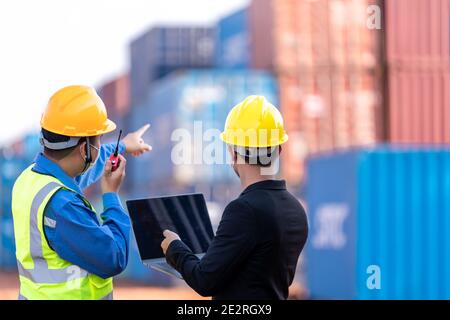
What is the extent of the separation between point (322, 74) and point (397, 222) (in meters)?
11.5

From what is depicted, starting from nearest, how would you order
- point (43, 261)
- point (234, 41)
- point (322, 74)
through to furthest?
point (43, 261) → point (322, 74) → point (234, 41)

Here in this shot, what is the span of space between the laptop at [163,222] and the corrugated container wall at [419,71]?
1880cm

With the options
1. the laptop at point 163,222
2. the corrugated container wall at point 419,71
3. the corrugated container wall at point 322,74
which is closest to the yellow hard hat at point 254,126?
the laptop at point 163,222

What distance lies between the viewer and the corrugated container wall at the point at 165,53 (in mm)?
38594

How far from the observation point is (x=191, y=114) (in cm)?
2752

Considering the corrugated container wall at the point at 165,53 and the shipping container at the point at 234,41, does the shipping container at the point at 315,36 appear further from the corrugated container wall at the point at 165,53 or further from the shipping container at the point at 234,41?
the corrugated container wall at the point at 165,53

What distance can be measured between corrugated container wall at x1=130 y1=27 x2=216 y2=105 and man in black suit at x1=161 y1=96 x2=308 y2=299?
32.8 meters

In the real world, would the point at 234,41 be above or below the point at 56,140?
above

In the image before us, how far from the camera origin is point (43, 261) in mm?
3848

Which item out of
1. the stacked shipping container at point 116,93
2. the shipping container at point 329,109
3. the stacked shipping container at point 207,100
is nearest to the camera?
the shipping container at point 329,109

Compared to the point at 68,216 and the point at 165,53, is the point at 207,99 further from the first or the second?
the point at 68,216

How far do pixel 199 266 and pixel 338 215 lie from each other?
14.3 meters

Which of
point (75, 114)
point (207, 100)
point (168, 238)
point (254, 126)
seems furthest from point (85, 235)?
point (207, 100)

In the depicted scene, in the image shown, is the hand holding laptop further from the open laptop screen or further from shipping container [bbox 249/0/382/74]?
shipping container [bbox 249/0/382/74]
